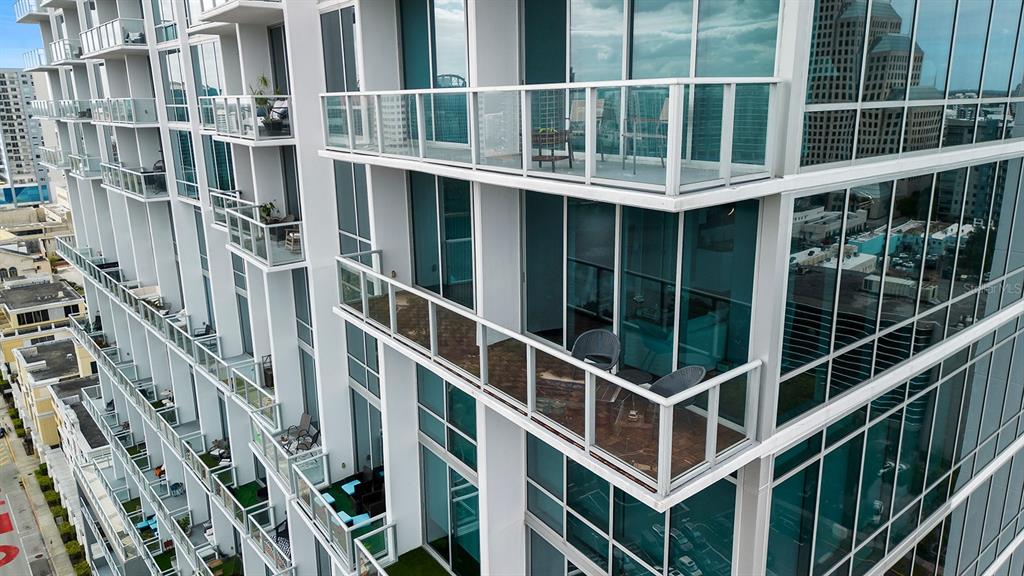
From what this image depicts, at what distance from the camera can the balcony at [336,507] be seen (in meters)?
12.5

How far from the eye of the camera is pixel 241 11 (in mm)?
13867

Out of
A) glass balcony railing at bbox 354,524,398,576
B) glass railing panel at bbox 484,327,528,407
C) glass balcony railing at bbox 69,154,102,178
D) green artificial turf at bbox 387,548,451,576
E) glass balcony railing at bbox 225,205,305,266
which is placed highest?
glass balcony railing at bbox 69,154,102,178

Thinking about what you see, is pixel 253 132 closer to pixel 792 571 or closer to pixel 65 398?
pixel 792 571

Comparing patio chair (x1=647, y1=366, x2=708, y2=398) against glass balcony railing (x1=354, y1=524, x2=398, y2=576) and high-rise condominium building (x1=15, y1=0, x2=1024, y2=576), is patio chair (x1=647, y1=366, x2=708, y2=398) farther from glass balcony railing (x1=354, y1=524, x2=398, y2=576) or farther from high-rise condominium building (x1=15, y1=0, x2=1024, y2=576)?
glass balcony railing (x1=354, y1=524, x2=398, y2=576)

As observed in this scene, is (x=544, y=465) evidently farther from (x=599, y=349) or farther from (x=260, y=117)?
(x=260, y=117)

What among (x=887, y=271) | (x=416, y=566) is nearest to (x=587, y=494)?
(x=887, y=271)

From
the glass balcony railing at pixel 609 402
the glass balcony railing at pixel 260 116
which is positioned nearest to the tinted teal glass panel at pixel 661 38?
the glass balcony railing at pixel 609 402

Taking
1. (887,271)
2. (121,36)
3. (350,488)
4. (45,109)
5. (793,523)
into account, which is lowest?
(350,488)

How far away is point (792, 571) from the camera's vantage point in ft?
27.1

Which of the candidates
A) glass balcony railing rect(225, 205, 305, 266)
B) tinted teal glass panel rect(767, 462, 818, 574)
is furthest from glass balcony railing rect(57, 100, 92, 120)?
tinted teal glass panel rect(767, 462, 818, 574)

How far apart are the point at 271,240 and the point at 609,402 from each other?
973 centimetres

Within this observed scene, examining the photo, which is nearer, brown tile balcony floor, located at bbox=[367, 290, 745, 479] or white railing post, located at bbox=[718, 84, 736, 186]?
white railing post, located at bbox=[718, 84, 736, 186]

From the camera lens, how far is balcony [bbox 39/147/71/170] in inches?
1166

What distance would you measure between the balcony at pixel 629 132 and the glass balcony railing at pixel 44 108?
2895 cm
